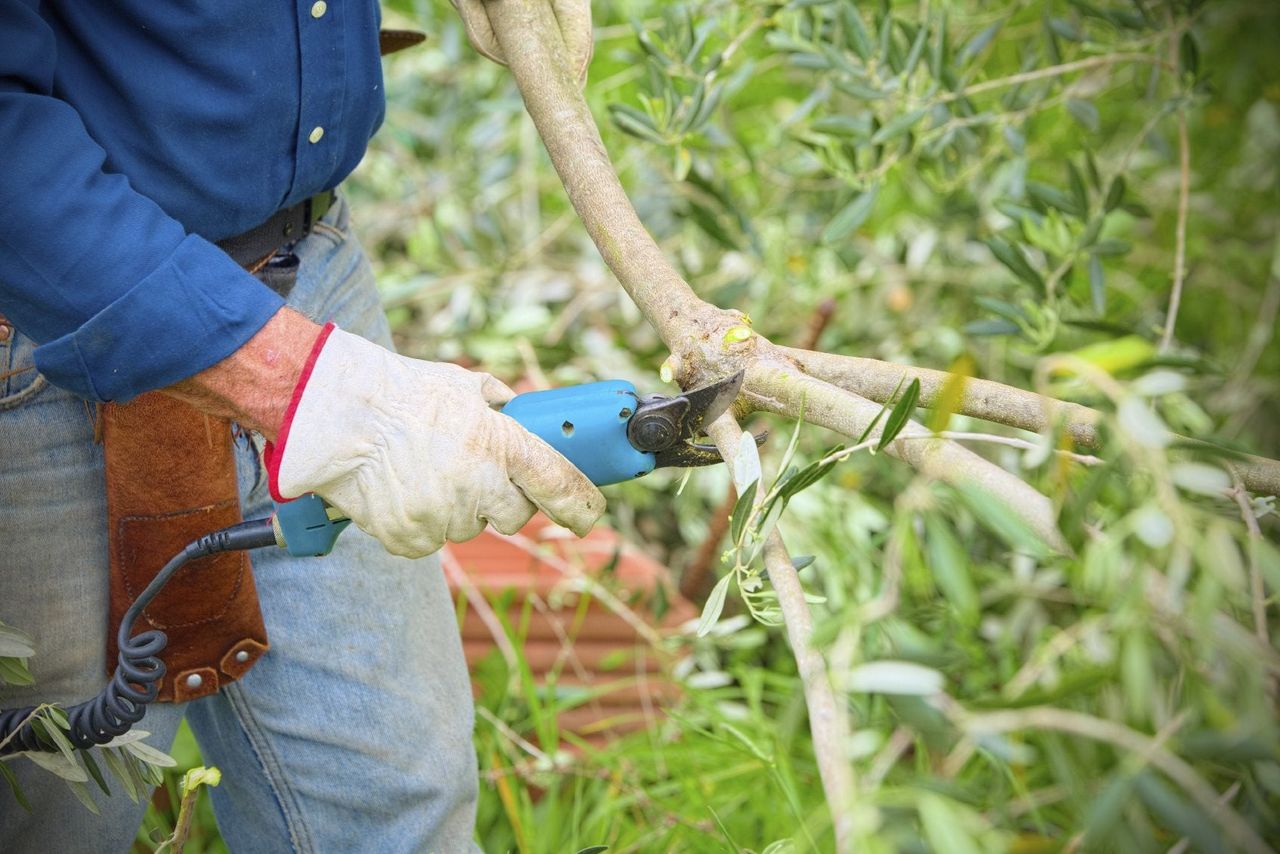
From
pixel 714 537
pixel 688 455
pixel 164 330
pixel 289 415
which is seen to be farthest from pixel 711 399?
pixel 714 537

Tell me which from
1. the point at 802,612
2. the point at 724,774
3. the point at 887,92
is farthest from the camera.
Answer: the point at 724,774

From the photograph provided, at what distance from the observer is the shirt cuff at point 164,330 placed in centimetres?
103

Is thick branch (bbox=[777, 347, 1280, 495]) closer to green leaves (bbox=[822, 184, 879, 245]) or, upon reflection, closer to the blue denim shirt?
the blue denim shirt

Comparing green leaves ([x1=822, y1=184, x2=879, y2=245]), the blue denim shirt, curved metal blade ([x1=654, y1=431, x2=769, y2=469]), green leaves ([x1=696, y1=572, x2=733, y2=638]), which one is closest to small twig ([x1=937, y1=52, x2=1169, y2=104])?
green leaves ([x1=822, y1=184, x2=879, y2=245])

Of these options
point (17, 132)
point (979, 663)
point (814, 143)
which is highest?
point (17, 132)

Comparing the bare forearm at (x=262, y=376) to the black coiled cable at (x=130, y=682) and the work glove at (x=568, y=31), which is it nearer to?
the black coiled cable at (x=130, y=682)

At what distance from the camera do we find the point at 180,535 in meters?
1.25

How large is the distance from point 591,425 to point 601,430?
0.04 ft

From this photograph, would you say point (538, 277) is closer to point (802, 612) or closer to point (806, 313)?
point (806, 313)

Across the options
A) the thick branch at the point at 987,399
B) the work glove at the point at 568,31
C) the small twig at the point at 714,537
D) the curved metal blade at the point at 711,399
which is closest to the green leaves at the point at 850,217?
the small twig at the point at 714,537

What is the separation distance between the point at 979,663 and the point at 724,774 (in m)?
0.74

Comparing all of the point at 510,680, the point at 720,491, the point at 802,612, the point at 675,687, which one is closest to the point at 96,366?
the point at 802,612

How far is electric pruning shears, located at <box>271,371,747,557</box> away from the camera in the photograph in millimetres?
1152

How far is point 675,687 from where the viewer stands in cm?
221
